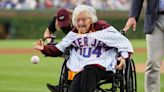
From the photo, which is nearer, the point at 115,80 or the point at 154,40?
the point at 115,80

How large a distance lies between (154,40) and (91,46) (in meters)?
0.95

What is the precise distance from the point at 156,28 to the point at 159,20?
11 cm

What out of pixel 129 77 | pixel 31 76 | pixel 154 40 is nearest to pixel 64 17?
pixel 154 40

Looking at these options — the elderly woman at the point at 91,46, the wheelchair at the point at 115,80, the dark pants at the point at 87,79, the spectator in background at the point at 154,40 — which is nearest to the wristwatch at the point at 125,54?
the elderly woman at the point at 91,46

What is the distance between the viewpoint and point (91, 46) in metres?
6.77

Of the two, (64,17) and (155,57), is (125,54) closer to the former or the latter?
(155,57)

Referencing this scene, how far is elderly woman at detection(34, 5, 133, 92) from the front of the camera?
6616mm

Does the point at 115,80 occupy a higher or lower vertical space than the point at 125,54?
lower

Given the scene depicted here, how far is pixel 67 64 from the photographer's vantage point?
6.80 meters

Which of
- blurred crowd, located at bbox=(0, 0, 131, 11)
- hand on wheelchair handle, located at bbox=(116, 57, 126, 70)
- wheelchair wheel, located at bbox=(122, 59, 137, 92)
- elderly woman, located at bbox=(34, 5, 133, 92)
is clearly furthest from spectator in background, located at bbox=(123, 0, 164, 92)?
blurred crowd, located at bbox=(0, 0, 131, 11)

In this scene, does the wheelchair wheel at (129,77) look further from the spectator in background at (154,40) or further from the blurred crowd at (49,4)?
the blurred crowd at (49,4)

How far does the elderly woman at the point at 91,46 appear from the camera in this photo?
6616mm

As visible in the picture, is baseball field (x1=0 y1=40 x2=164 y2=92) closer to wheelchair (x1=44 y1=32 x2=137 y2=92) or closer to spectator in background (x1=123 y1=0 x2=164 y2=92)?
spectator in background (x1=123 y1=0 x2=164 y2=92)

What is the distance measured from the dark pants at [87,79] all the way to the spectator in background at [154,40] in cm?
98
